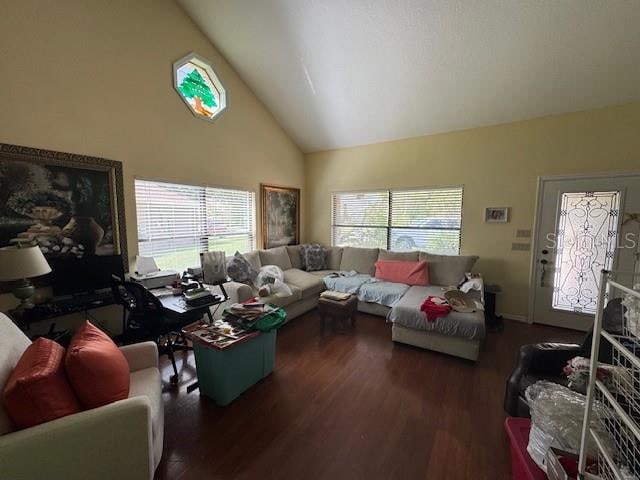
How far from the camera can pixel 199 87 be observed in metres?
3.58

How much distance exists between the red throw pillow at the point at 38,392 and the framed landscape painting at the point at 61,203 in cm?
176

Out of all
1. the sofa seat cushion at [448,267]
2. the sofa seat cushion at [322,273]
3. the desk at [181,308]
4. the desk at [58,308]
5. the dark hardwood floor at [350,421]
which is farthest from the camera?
the sofa seat cushion at [322,273]

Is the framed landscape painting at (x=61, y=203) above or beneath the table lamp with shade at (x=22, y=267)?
above

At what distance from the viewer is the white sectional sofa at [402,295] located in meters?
2.59

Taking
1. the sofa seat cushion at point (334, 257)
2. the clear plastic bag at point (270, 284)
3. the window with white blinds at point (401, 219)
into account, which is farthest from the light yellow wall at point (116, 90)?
the window with white blinds at point (401, 219)

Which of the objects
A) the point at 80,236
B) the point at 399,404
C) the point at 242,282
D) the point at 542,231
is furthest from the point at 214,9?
the point at 542,231

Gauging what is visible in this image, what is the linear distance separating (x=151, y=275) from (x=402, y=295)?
9.68ft

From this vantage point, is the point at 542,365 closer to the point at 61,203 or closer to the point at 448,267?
the point at 448,267

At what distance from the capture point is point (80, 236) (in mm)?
2631

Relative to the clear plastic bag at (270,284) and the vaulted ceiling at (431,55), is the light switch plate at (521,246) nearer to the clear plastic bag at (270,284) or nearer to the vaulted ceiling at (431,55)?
the vaulted ceiling at (431,55)

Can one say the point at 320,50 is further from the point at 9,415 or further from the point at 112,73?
the point at 9,415

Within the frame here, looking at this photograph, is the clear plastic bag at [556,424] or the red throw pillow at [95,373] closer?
the clear plastic bag at [556,424]

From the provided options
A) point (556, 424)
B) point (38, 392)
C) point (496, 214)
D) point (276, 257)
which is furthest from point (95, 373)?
point (496, 214)

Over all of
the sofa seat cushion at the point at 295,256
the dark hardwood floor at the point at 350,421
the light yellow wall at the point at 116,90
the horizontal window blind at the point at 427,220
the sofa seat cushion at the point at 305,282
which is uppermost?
the light yellow wall at the point at 116,90
